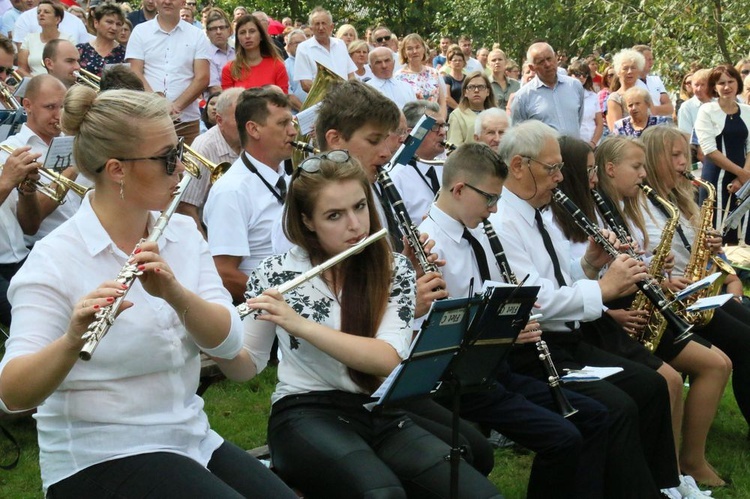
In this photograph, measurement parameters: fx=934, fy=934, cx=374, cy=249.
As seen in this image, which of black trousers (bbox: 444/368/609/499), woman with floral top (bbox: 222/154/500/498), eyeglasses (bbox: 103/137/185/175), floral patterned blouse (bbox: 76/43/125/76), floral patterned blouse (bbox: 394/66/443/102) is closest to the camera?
eyeglasses (bbox: 103/137/185/175)

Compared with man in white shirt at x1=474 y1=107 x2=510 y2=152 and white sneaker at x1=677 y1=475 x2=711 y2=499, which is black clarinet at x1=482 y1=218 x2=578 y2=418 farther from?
man in white shirt at x1=474 y1=107 x2=510 y2=152

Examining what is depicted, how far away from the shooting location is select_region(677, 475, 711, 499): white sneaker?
4.73 m

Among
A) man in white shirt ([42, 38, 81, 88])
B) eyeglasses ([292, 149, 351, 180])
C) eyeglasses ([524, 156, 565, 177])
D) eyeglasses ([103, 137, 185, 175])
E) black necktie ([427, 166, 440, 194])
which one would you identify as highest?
eyeglasses ([103, 137, 185, 175])

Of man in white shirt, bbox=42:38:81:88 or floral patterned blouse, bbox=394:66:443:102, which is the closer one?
man in white shirt, bbox=42:38:81:88

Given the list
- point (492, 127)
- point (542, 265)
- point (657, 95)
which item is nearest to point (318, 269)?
point (542, 265)

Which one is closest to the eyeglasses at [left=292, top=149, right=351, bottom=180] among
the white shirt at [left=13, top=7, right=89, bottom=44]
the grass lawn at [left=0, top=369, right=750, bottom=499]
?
the grass lawn at [left=0, top=369, right=750, bottom=499]

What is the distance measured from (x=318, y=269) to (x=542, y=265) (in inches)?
76.6

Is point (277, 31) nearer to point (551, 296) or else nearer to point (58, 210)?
point (58, 210)

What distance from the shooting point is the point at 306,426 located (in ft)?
10.6

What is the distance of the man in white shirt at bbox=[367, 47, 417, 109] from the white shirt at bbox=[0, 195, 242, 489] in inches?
275

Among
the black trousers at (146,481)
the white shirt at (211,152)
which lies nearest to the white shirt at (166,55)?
the white shirt at (211,152)

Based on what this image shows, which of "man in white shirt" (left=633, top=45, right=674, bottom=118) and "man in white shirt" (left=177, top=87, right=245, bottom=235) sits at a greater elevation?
"man in white shirt" (left=177, top=87, right=245, bottom=235)

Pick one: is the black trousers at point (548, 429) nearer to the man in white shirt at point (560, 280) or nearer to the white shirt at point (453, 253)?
the man in white shirt at point (560, 280)

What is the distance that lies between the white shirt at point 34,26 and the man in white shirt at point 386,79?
129 inches
